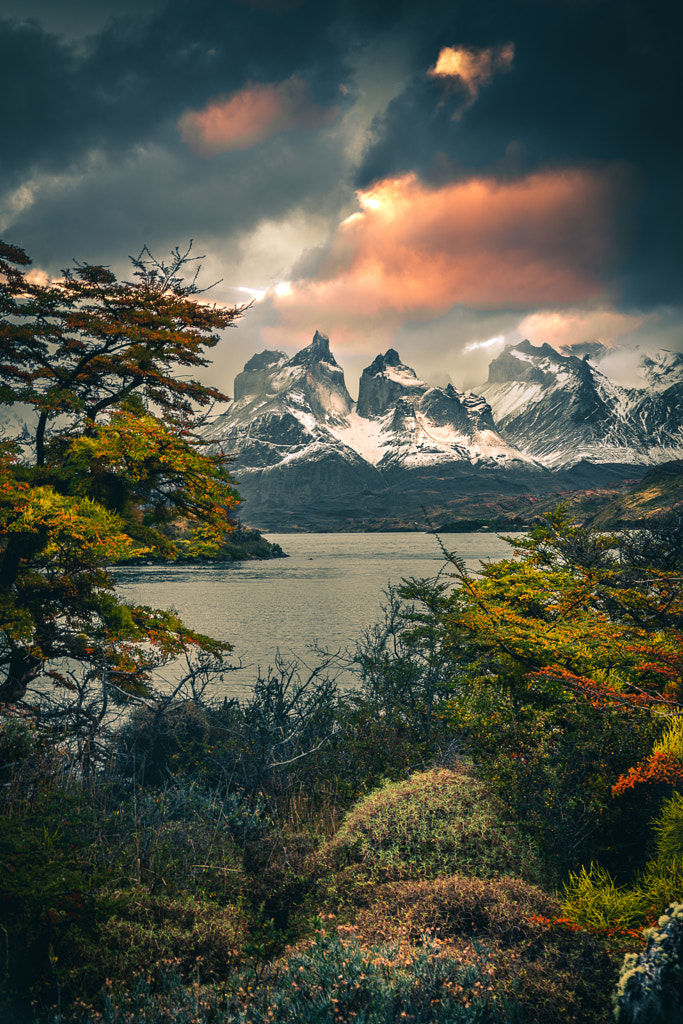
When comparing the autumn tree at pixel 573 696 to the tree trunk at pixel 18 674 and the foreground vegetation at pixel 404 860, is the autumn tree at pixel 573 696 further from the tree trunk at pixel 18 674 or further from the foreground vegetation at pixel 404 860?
the tree trunk at pixel 18 674

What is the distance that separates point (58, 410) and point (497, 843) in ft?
36.9

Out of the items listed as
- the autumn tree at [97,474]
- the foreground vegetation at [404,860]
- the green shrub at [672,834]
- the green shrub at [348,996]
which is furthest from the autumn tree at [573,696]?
the autumn tree at [97,474]

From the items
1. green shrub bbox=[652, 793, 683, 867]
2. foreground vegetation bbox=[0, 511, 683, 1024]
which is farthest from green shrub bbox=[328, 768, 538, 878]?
green shrub bbox=[652, 793, 683, 867]

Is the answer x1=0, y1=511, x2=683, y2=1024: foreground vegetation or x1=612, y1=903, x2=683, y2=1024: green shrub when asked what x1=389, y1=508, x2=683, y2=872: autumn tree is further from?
x1=612, y1=903, x2=683, y2=1024: green shrub

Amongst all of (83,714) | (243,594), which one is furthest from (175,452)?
(243,594)

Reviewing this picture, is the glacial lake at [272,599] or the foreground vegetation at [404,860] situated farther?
the glacial lake at [272,599]

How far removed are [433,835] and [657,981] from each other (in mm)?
2981

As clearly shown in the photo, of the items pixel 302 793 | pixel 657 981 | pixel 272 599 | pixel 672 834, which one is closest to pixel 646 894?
pixel 672 834

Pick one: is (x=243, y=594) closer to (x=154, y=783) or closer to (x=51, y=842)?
(x=154, y=783)

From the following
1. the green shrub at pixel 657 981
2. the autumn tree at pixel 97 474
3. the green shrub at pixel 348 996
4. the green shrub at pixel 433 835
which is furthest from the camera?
the autumn tree at pixel 97 474

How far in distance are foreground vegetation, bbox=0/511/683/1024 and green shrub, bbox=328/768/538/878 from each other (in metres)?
0.02

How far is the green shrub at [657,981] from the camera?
9.09 feet

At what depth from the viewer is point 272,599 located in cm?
4594

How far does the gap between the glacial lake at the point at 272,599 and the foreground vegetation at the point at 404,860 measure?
643 centimetres
